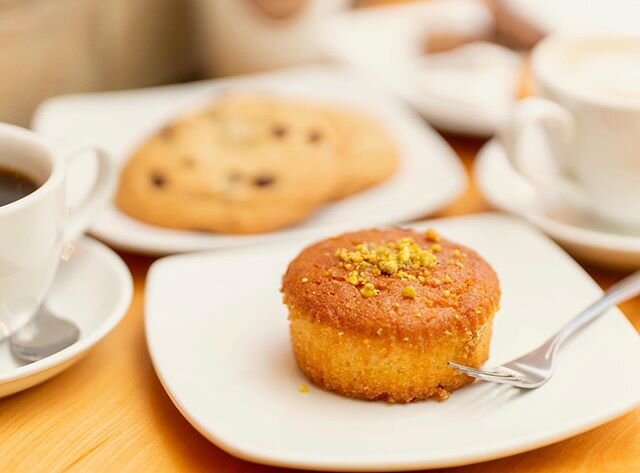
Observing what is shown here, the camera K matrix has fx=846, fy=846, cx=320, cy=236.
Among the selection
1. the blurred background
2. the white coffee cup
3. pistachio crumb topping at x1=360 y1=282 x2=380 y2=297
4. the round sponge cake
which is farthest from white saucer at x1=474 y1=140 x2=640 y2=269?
pistachio crumb topping at x1=360 y1=282 x2=380 y2=297

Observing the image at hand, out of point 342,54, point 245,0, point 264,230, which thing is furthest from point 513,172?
point 245,0

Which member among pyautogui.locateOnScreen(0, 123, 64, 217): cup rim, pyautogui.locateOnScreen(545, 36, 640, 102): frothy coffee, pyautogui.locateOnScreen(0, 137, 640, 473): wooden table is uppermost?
pyautogui.locateOnScreen(0, 123, 64, 217): cup rim

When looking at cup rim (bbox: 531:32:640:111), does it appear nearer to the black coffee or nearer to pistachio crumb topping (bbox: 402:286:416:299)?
pistachio crumb topping (bbox: 402:286:416:299)

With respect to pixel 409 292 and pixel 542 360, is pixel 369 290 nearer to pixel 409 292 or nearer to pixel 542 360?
pixel 409 292

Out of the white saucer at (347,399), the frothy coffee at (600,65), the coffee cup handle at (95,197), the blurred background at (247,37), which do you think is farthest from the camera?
the blurred background at (247,37)

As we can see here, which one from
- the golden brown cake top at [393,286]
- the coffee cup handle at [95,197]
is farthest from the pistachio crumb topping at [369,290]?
the coffee cup handle at [95,197]

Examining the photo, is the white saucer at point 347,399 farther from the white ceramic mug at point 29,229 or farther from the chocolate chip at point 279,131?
the chocolate chip at point 279,131
